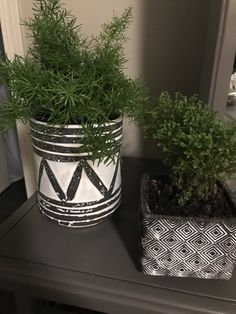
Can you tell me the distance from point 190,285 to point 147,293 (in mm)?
64

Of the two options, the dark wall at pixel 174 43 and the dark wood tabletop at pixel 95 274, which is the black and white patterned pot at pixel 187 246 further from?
the dark wall at pixel 174 43

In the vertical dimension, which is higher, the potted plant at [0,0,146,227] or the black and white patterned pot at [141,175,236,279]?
the potted plant at [0,0,146,227]

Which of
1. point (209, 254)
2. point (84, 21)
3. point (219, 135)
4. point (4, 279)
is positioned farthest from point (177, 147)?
point (84, 21)

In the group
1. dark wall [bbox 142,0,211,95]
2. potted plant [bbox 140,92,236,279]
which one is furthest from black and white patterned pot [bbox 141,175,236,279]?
dark wall [bbox 142,0,211,95]

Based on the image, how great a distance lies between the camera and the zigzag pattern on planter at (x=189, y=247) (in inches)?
15.5

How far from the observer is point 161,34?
2.43ft

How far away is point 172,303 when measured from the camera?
0.40m

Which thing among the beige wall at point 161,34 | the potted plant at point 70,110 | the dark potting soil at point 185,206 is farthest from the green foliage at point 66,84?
the beige wall at point 161,34

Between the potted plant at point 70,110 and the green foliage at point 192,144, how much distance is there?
6 centimetres

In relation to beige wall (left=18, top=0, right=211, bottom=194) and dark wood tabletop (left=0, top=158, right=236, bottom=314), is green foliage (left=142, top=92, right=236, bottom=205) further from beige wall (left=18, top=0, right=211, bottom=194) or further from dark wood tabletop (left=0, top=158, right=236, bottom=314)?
beige wall (left=18, top=0, right=211, bottom=194)

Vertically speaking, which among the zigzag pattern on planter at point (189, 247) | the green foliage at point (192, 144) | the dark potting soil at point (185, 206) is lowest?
the zigzag pattern on planter at point (189, 247)

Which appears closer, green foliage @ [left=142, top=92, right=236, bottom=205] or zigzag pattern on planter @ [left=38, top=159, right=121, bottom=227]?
green foliage @ [left=142, top=92, right=236, bottom=205]

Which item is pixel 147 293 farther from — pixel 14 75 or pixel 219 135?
pixel 14 75

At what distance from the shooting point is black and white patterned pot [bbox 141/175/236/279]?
0.39 m
